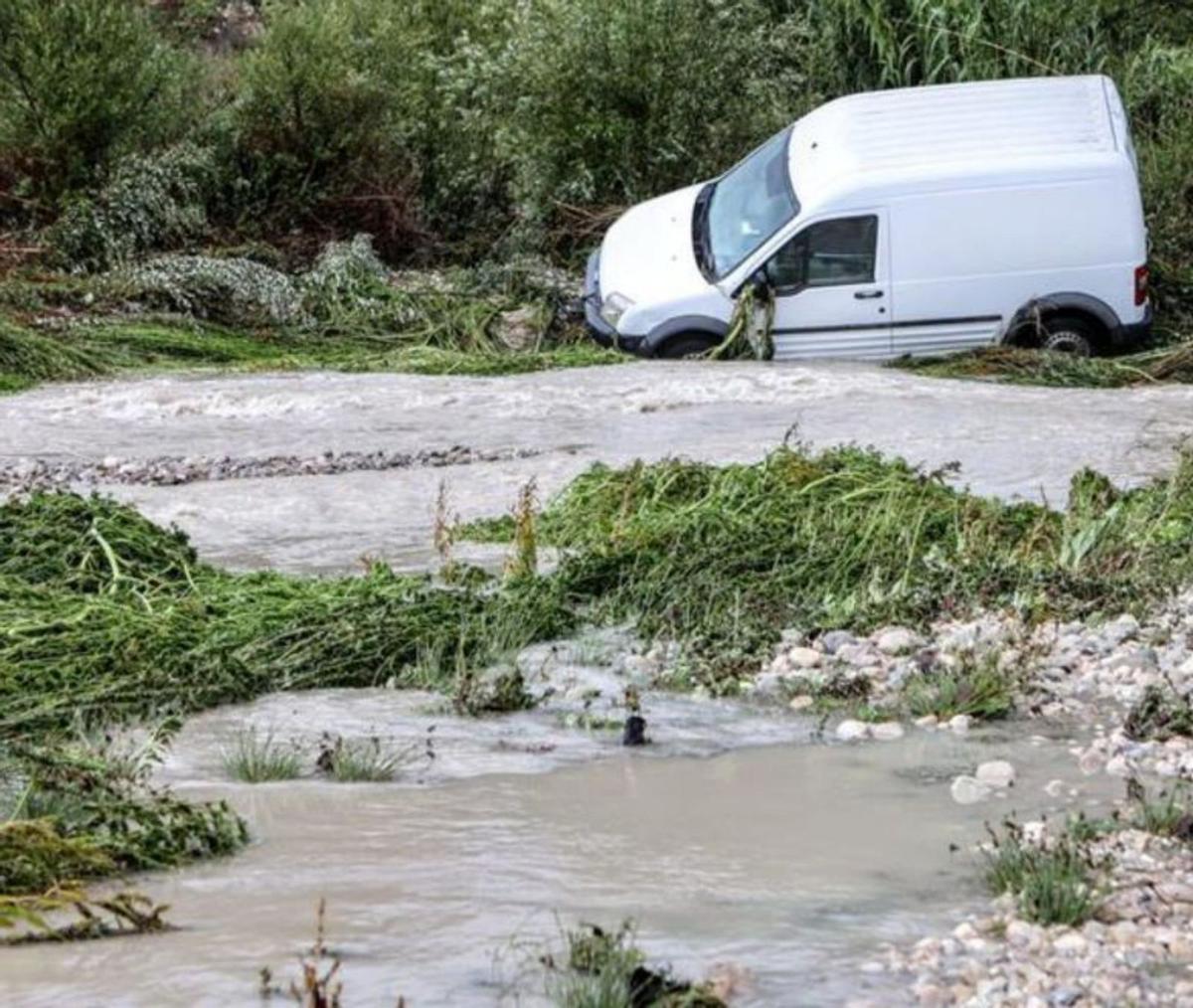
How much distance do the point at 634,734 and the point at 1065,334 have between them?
32.0ft

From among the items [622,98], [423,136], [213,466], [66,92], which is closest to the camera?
[213,466]

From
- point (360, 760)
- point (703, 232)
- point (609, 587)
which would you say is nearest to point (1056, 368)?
point (703, 232)

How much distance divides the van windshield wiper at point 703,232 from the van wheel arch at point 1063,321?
2252mm

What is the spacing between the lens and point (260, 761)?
8484mm

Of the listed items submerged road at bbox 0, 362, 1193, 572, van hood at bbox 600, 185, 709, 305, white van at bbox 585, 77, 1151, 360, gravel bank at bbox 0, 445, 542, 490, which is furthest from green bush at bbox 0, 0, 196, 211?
gravel bank at bbox 0, 445, 542, 490

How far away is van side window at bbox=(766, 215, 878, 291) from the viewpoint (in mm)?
17672

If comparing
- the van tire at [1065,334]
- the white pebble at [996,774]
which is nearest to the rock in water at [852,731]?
the white pebble at [996,774]

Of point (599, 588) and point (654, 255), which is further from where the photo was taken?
point (654, 255)

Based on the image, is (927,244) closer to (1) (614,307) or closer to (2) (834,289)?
(2) (834,289)

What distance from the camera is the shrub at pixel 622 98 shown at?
21.3 meters

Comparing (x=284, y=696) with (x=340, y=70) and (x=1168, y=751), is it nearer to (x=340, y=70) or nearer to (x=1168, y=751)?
(x=1168, y=751)

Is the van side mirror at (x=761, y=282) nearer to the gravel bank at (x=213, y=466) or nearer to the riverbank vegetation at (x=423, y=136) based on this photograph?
the riverbank vegetation at (x=423, y=136)

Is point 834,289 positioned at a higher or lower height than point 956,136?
lower

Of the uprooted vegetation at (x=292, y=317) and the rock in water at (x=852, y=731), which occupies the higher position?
the uprooted vegetation at (x=292, y=317)
